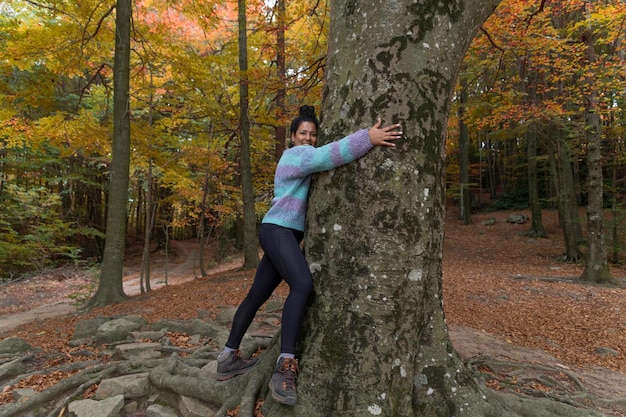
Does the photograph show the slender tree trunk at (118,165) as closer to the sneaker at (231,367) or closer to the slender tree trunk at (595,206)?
the sneaker at (231,367)

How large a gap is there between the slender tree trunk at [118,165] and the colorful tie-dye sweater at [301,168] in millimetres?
6409

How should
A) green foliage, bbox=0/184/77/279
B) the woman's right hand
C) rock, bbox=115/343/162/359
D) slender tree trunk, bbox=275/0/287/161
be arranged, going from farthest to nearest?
1. green foliage, bbox=0/184/77/279
2. slender tree trunk, bbox=275/0/287/161
3. rock, bbox=115/343/162/359
4. the woman's right hand

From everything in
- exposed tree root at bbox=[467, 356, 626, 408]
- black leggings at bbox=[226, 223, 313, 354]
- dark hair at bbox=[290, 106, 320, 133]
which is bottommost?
exposed tree root at bbox=[467, 356, 626, 408]

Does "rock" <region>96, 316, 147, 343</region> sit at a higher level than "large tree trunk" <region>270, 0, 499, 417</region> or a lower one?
lower

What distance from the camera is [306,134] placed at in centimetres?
269

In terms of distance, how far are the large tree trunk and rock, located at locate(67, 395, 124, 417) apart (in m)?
1.17

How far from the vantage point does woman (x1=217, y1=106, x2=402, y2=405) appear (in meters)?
2.22

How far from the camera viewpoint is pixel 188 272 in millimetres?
17562

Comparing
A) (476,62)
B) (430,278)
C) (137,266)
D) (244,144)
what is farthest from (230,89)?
(137,266)

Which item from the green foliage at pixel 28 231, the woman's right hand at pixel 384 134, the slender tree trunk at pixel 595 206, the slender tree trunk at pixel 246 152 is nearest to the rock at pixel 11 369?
the woman's right hand at pixel 384 134

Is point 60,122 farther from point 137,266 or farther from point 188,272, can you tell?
point 137,266

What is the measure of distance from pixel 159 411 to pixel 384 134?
242 centimetres

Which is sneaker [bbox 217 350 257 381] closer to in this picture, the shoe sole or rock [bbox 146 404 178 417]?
rock [bbox 146 404 178 417]

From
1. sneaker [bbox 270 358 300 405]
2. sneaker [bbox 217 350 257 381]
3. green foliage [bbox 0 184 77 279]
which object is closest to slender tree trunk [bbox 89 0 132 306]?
sneaker [bbox 217 350 257 381]
